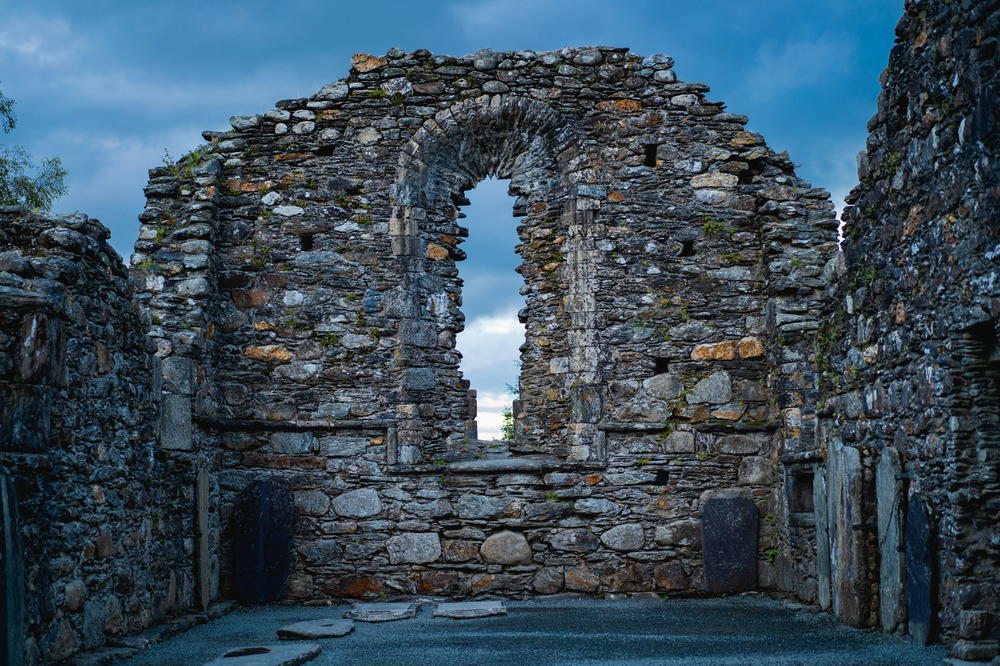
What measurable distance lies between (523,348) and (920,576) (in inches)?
192

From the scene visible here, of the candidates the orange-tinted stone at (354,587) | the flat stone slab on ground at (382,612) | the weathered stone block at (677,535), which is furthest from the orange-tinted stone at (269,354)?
the weathered stone block at (677,535)

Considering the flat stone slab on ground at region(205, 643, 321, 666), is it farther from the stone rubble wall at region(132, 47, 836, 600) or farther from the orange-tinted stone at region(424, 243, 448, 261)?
the orange-tinted stone at region(424, 243, 448, 261)

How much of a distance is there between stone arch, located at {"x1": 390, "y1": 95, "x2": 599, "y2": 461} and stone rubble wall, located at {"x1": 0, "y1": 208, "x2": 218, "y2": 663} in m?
2.86

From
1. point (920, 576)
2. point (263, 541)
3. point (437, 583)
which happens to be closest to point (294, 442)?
point (263, 541)

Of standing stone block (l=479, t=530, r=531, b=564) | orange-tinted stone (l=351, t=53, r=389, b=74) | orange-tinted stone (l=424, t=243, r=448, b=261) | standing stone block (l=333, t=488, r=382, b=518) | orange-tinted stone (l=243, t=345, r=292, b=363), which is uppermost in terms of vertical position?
orange-tinted stone (l=351, t=53, r=389, b=74)

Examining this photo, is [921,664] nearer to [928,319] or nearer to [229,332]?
[928,319]

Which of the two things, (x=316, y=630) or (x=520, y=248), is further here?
(x=520, y=248)

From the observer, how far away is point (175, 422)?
7.79m

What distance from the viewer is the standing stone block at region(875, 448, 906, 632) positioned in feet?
19.8

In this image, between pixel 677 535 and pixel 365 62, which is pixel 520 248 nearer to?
pixel 365 62

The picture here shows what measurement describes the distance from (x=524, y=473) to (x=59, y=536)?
4604 millimetres

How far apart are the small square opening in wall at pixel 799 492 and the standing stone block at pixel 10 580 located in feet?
21.0

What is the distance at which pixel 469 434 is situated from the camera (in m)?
9.59

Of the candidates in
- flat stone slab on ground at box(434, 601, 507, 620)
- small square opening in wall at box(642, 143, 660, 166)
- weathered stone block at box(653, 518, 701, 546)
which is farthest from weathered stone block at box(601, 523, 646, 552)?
small square opening in wall at box(642, 143, 660, 166)
